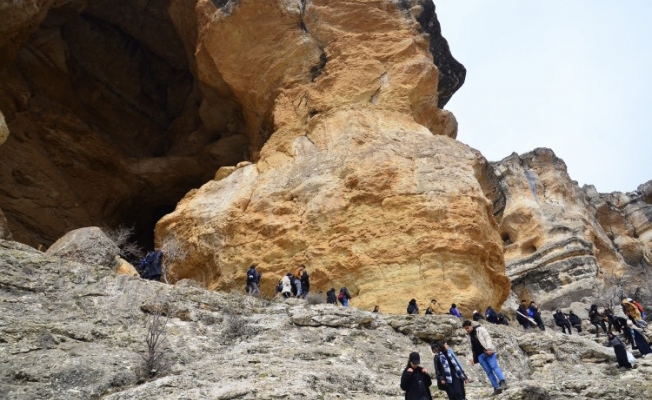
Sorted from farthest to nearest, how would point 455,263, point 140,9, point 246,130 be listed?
point 140,9, point 246,130, point 455,263

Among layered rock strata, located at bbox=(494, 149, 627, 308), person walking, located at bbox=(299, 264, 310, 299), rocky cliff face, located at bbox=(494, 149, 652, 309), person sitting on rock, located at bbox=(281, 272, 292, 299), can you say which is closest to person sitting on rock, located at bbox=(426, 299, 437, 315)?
person walking, located at bbox=(299, 264, 310, 299)

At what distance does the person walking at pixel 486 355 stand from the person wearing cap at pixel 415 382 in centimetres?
129

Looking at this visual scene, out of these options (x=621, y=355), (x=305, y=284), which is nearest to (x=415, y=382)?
(x=621, y=355)

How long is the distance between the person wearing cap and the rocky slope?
66cm

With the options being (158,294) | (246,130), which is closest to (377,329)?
(158,294)

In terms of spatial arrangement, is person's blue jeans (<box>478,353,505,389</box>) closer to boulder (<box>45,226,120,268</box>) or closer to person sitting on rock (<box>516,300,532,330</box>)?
boulder (<box>45,226,120,268</box>)

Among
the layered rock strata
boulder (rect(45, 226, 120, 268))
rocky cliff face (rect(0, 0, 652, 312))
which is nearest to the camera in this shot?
boulder (rect(45, 226, 120, 268))

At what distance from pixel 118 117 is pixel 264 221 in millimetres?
14736

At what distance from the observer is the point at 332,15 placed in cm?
2328

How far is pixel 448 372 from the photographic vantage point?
8273 mm

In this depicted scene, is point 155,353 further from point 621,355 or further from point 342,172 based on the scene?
point 342,172

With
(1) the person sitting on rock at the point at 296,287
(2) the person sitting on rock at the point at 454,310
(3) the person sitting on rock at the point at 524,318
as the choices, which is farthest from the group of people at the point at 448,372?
(3) the person sitting on rock at the point at 524,318

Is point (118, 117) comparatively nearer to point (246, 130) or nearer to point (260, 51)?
point (246, 130)

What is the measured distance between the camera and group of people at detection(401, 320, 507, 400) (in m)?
7.64
